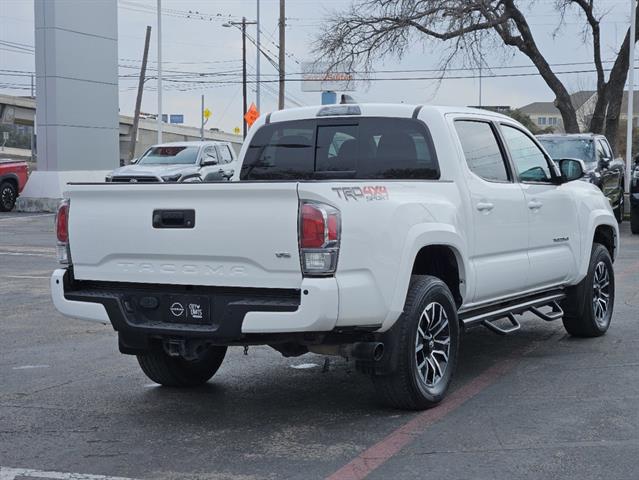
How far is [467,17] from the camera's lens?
108ft

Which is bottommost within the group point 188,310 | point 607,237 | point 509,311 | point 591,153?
point 509,311

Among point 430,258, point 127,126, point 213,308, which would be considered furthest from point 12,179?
point 127,126

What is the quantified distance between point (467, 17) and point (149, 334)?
29142 millimetres

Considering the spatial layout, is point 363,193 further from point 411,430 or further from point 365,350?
point 411,430

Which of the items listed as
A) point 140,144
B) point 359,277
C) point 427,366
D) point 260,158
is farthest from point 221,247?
point 140,144

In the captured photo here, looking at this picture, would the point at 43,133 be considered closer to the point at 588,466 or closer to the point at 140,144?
the point at 588,466

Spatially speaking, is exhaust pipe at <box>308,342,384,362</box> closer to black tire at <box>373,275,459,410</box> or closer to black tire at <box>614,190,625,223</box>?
black tire at <box>373,275,459,410</box>

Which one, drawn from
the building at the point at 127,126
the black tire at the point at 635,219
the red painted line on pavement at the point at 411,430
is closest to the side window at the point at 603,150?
the black tire at the point at 635,219

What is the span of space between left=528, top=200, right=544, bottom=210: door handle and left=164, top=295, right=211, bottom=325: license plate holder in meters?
3.05

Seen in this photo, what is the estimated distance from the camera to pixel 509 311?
714 centimetres

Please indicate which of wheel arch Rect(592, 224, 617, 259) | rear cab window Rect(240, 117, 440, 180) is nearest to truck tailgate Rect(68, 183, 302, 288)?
rear cab window Rect(240, 117, 440, 180)

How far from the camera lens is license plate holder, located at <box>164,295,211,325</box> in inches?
218

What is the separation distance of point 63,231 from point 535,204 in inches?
144

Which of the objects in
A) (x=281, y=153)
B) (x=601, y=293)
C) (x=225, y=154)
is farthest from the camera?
(x=225, y=154)
